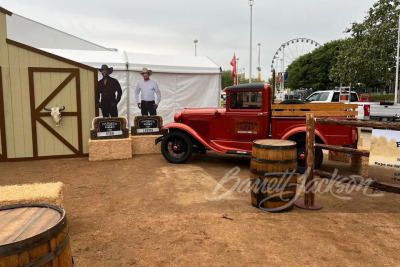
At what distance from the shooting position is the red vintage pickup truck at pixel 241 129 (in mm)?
6441

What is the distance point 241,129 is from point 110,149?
355cm

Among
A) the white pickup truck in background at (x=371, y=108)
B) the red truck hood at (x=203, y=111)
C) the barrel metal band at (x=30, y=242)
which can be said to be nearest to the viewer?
the barrel metal band at (x=30, y=242)

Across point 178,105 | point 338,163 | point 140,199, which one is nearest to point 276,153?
point 140,199

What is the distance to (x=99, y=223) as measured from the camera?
13.1 feet

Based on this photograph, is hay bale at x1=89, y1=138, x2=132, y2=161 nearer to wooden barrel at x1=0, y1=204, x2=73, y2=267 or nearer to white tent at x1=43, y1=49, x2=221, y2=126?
white tent at x1=43, y1=49, x2=221, y2=126

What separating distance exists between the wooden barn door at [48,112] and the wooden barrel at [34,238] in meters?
6.27

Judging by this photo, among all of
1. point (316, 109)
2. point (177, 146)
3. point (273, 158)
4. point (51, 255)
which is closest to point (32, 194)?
point (51, 255)

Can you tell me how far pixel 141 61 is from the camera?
11.1 metres

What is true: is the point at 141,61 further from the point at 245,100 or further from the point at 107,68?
the point at 245,100

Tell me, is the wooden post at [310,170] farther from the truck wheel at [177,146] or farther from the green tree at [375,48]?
the green tree at [375,48]

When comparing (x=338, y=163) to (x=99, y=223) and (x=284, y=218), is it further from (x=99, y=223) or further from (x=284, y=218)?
(x=99, y=223)

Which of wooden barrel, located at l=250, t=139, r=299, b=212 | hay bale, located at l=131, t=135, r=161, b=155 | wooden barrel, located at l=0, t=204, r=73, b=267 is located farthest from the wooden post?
hay bale, located at l=131, t=135, r=161, b=155

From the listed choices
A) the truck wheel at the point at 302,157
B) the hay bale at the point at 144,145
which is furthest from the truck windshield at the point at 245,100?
the hay bale at the point at 144,145

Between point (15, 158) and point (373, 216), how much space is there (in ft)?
26.2
